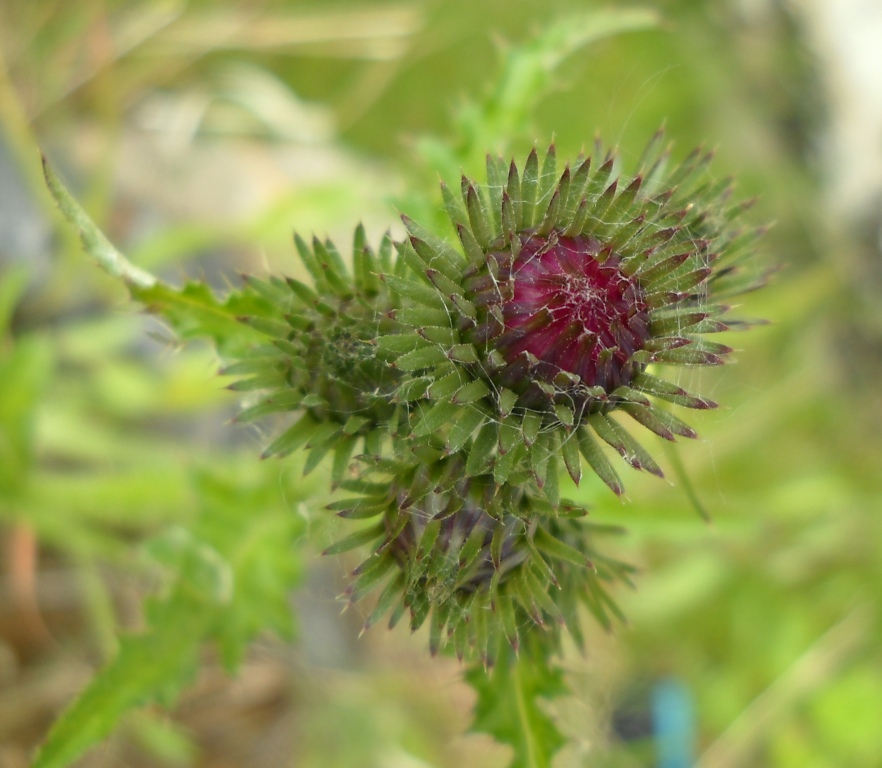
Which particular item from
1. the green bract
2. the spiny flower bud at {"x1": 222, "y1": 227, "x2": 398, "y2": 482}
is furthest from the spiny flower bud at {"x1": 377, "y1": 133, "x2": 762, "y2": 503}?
the spiny flower bud at {"x1": 222, "y1": 227, "x2": 398, "y2": 482}

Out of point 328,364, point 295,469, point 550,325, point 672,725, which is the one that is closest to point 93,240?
point 328,364

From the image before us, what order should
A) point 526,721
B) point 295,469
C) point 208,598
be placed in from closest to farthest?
point 526,721 → point 208,598 → point 295,469

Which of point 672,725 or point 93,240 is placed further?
point 672,725

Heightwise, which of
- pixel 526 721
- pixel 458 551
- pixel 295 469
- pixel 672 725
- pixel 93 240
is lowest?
pixel 672 725

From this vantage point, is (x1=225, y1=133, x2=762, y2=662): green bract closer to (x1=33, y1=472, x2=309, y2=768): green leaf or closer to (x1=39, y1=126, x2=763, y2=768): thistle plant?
(x1=39, y1=126, x2=763, y2=768): thistle plant

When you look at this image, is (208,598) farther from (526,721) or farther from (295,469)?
(526,721)

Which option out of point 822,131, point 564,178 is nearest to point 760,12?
point 822,131

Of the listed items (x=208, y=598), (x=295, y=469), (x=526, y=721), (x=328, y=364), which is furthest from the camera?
(x=295, y=469)
